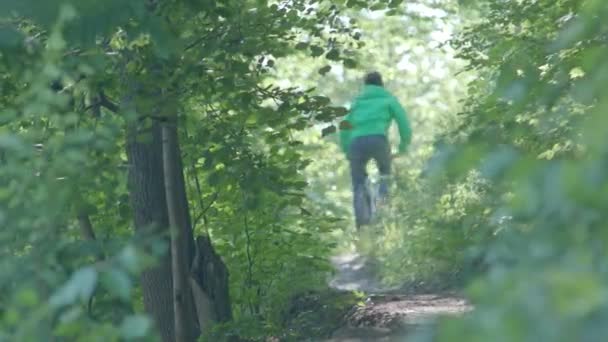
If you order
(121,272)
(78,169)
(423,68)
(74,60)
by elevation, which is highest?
(423,68)

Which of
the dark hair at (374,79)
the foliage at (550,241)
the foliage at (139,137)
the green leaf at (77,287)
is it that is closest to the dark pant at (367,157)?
the dark hair at (374,79)

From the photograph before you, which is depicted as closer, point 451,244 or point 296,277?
point 296,277

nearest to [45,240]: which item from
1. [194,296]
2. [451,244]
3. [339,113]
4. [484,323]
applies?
[484,323]

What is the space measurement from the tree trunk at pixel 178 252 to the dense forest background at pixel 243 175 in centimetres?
1

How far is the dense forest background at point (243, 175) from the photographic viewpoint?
246 cm

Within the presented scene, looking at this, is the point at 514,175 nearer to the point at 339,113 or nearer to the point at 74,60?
the point at 74,60

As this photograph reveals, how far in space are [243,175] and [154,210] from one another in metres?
0.77

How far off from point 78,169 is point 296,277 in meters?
5.42

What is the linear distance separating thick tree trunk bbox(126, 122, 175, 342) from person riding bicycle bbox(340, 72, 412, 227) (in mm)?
8145

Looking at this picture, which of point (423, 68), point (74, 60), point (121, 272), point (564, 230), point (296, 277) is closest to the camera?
point (564, 230)

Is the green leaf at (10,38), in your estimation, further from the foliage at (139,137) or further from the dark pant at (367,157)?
the dark pant at (367,157)

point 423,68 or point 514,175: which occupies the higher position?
point 423,68

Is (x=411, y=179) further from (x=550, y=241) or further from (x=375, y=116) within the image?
(x=550, y=241)

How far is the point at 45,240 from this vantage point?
12.5ft
